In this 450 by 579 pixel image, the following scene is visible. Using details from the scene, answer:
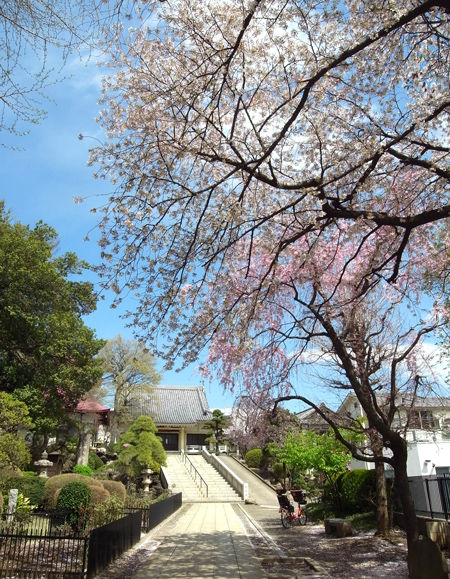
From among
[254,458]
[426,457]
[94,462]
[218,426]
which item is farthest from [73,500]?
[218,426]

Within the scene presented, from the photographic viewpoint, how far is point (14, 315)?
17.8m

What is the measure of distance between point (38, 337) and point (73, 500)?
845 centimetres

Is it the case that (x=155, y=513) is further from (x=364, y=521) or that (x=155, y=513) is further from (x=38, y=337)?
(x=38, y=337)

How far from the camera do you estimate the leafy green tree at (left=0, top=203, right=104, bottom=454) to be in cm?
1775

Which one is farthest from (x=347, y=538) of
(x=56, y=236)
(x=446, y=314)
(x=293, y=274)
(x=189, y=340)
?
(x=56, y=236)

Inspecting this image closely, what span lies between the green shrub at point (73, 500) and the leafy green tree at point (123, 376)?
953 inches

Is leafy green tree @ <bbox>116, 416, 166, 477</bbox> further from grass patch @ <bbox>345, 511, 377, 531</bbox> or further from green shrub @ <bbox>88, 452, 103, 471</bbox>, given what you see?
grass patch @ <bbox>345, 511, 377, 531</bbox>

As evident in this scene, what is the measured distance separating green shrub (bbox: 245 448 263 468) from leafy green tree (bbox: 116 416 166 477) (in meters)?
9.55

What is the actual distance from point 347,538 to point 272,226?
340 inches

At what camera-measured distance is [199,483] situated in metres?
28.1

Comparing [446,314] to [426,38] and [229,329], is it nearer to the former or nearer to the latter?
[229,329]

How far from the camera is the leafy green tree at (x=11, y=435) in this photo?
439 inches

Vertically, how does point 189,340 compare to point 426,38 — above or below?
below

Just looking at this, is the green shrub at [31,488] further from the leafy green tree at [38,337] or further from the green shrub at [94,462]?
the green shrub at [94,462]
